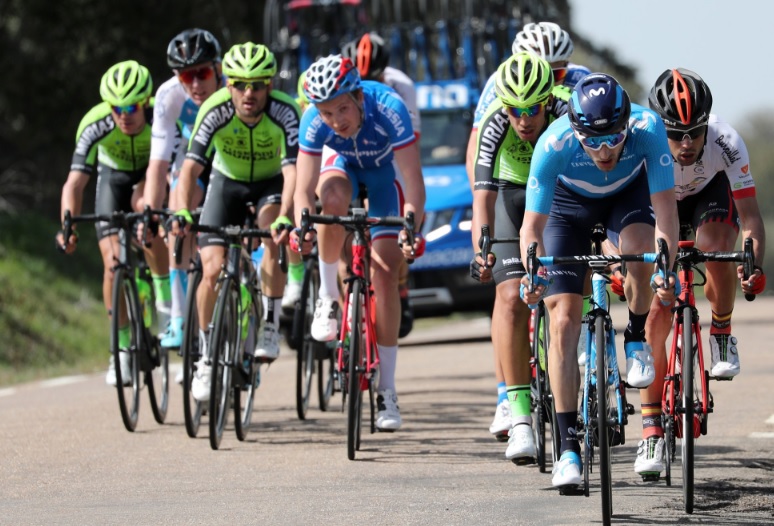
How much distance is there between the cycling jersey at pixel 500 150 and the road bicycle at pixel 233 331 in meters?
1.78

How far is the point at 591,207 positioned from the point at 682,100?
841 millimetres

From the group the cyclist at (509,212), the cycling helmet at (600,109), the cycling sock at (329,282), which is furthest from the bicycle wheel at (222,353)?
the cycling helmet at (600,109)

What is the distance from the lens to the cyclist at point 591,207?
7.36m

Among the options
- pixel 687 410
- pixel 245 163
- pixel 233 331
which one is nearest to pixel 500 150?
pixel 687 410

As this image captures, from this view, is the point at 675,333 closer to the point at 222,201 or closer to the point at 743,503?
the point at 743,503

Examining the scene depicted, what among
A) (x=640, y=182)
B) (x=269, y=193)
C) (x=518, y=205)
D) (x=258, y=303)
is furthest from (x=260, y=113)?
(x=640, y=182)

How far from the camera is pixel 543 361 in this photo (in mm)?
8648

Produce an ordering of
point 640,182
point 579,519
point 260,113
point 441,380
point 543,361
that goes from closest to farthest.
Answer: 1. point 579,519
2. point 640,182
3. point 543,361
4. point 260,113
5. point 441,380

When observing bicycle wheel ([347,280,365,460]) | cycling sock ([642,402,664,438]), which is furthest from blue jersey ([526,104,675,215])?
bicycle wheel ([347,280,365,460])

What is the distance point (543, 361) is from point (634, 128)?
1.55 meters

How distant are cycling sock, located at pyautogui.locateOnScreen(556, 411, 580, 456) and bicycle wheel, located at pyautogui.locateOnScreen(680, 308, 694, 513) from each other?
0.50 metres

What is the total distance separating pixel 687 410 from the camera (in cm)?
769

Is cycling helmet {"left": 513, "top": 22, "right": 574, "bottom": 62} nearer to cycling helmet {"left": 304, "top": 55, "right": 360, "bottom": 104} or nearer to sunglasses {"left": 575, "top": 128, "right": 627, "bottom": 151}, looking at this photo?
cycling helmet {"left": 304, "top": 55, "right": 360, "bottom": 104}

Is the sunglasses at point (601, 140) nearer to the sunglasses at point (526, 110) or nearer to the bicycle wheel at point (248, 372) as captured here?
the sunglasses at point (526, 110)
